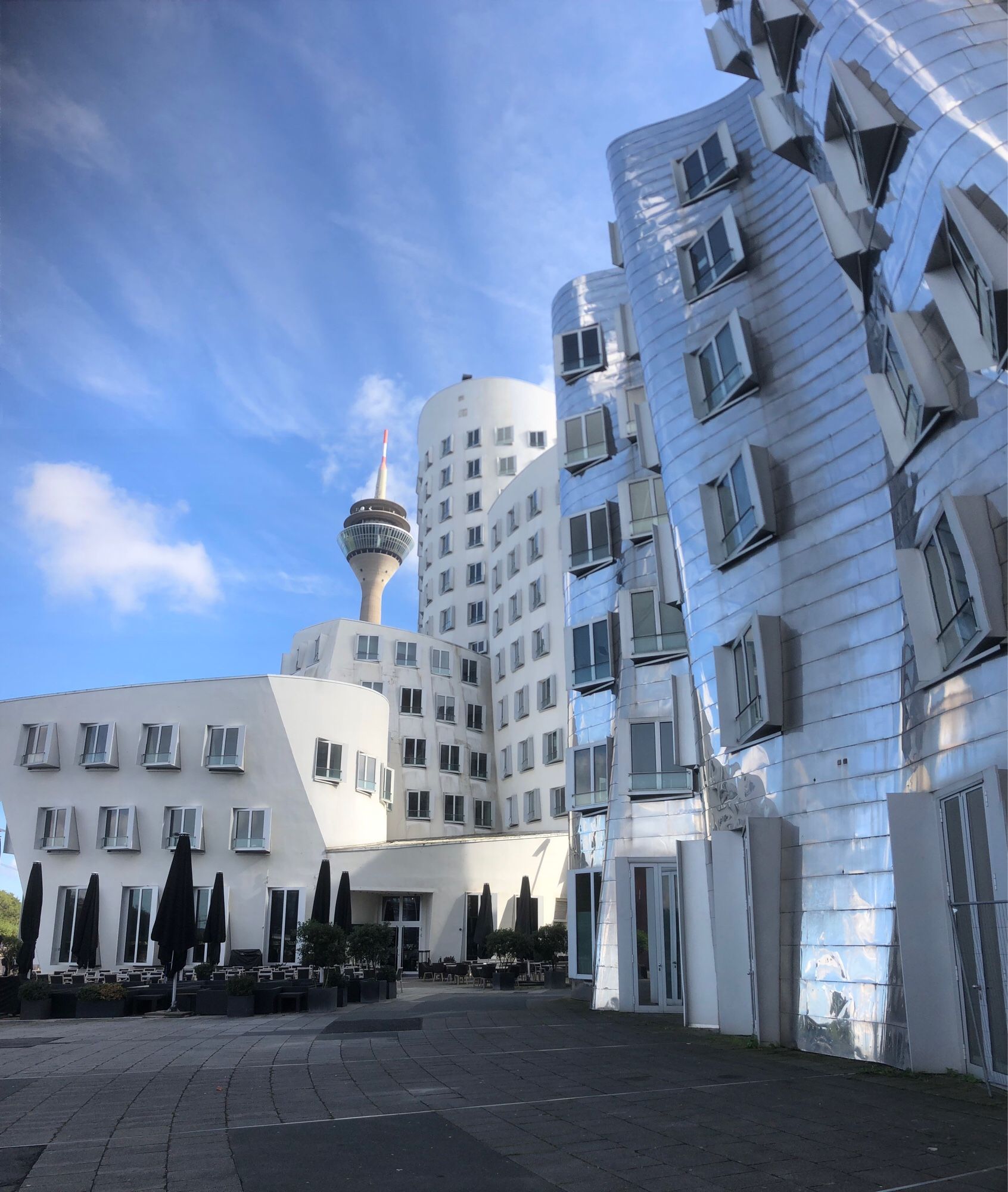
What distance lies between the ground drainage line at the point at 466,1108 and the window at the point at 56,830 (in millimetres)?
29725

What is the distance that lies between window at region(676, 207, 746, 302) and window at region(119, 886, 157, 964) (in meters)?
26.9

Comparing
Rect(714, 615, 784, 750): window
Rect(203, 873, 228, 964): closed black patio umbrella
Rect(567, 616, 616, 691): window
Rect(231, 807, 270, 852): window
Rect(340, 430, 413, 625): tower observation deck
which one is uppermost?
Rect(340, 430, 413, 625): tower observation deck

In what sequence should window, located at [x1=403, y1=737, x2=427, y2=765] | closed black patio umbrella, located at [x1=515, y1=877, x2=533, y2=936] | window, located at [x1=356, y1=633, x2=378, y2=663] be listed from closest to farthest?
1. closed black patio umbrella, located at [x1=515, y1=877, x2=533, y2=936]
2. window, located at [x1=403, y1=737, x2=427, y2=765]
3. window, located at [x1=356, y1=633, x2=378, y2=663]

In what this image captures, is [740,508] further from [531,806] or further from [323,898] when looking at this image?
[531,806]

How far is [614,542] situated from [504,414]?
3761cm

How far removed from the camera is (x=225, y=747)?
113 feet

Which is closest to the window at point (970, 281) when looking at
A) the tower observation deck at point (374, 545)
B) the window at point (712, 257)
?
the window at point (712, 257)

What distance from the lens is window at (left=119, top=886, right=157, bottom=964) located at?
3269 centimetres

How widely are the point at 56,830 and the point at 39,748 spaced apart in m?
2.99

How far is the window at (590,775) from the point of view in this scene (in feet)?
72.3

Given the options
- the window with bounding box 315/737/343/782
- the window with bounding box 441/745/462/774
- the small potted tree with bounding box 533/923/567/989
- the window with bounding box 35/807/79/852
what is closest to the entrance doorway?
the window with bounding box 315/737/343/782

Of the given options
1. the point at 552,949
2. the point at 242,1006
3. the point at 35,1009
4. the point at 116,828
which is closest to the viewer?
the point at 242,1006

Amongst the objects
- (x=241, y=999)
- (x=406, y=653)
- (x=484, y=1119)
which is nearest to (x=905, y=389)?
(x=484, y=1119)

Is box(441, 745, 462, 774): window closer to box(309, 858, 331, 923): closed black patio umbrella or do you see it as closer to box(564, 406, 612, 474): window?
box(309, 858, 331, 923): closed black patio umbrella
